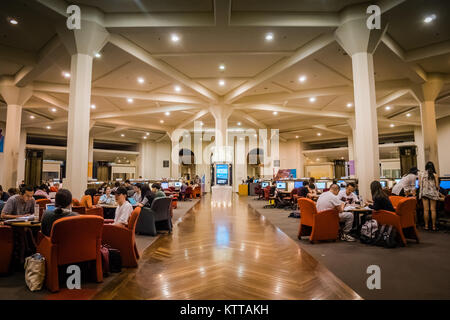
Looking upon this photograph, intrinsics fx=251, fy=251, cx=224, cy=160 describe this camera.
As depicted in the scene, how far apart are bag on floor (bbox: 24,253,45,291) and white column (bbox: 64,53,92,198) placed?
3.40m

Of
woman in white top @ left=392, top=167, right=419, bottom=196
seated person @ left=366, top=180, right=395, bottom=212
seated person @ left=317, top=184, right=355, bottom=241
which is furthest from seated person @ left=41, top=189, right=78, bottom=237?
woman in white top @ left=392, top=167, right=419, bottom=196

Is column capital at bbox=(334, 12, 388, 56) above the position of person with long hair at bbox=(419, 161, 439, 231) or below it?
above

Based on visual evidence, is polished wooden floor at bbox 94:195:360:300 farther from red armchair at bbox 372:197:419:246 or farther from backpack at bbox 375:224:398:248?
red armchair at bbox 372:197:419:246

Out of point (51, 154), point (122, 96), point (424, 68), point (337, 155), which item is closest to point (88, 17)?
point (122, 96)

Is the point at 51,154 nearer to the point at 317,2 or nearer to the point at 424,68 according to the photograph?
the point at 317,2

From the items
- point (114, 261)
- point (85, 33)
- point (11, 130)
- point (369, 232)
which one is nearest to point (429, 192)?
point (369, 232)

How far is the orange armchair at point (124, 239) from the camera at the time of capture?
321cm

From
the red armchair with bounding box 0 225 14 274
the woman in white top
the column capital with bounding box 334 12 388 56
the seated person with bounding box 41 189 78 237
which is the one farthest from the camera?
the woman in white top

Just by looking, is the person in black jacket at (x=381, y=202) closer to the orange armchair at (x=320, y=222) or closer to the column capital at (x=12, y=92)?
the orange armchair at (x=320, y=222)

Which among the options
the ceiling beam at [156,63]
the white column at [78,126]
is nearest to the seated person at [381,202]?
the white column at [78,126]

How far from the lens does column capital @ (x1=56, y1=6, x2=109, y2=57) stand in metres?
5.82

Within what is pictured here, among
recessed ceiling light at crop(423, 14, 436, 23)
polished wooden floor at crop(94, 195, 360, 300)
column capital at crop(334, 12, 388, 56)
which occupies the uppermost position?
recessed ceiling light at crop(423, 14, 436, 23)
